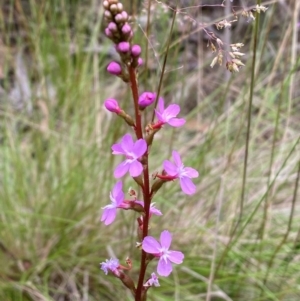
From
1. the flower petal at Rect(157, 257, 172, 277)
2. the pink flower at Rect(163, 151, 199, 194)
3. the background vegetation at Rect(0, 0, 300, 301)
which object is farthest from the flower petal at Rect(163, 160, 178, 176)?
the background vegetation at Rect(0, 0, 300, 301)

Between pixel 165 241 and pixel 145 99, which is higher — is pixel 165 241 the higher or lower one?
the lower one

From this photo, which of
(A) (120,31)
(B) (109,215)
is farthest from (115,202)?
(A) (120,31)

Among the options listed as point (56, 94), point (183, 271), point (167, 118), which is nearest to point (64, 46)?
point (56, 94)

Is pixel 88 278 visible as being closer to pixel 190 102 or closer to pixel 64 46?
pixel 64 46

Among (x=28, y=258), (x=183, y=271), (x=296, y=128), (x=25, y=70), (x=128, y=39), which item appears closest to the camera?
(x=128, y=39)

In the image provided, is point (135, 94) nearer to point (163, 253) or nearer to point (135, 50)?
point (135, 50)

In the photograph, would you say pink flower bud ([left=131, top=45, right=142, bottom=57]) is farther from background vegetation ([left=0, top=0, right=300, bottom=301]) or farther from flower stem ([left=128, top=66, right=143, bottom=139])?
background vegetation ([left=0, top=0, right=300, bottom=301])
